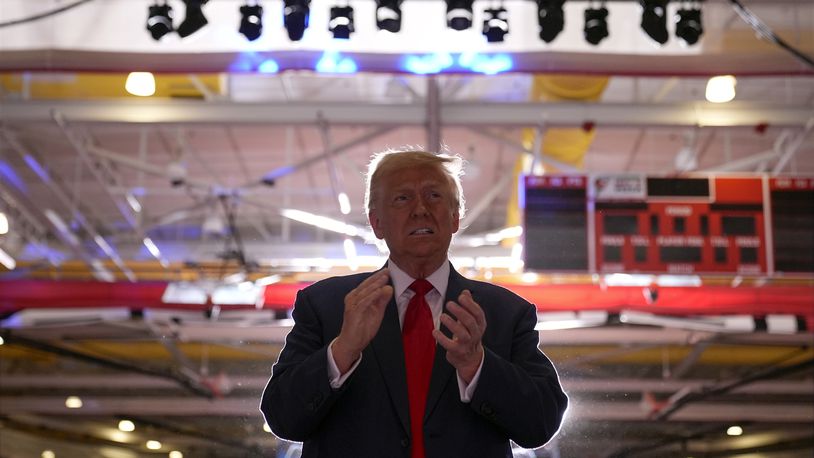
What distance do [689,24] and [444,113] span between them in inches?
98.9

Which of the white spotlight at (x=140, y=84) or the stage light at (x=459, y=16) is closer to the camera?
the stage light at (x=459, y=16)

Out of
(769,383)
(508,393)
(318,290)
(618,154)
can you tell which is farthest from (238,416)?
(618,154)

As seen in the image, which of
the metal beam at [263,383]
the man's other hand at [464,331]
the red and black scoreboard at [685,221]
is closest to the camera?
the man's other hand at [464,331]

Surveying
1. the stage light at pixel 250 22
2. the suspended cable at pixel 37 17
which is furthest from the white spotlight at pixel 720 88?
the suspended cable at pixel 37 17

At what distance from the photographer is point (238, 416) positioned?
8.07 ft

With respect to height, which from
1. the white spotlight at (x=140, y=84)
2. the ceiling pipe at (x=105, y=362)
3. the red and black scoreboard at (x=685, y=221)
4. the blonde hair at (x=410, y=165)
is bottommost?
the blonde hair at (x=410, y=165)

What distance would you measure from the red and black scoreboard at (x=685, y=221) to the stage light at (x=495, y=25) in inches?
75.9

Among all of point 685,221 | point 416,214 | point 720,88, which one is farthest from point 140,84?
point 416,214

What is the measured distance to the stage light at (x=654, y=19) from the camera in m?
4.89

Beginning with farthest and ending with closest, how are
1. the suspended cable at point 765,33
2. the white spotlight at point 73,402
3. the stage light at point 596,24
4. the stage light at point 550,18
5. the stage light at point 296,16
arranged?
1. the suspended cable at point 765,33
2. the stage light at point 596,24
3. the stage light at point 550,18
4. the stage light at point 296,16
5. the white spotlight at point 73,402

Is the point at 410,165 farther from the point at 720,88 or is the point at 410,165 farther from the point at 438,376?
the point at 720,88

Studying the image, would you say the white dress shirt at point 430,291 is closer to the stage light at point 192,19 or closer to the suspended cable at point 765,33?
the stage light at point 192,19

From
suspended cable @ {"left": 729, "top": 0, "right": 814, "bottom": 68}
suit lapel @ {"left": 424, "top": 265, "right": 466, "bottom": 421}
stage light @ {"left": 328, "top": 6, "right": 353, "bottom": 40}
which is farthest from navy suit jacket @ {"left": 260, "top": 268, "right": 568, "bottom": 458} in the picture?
suspended cable @ {"left": 729, "top": 0, "right": 814, "bottom": 68}

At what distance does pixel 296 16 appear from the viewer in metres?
4.82
